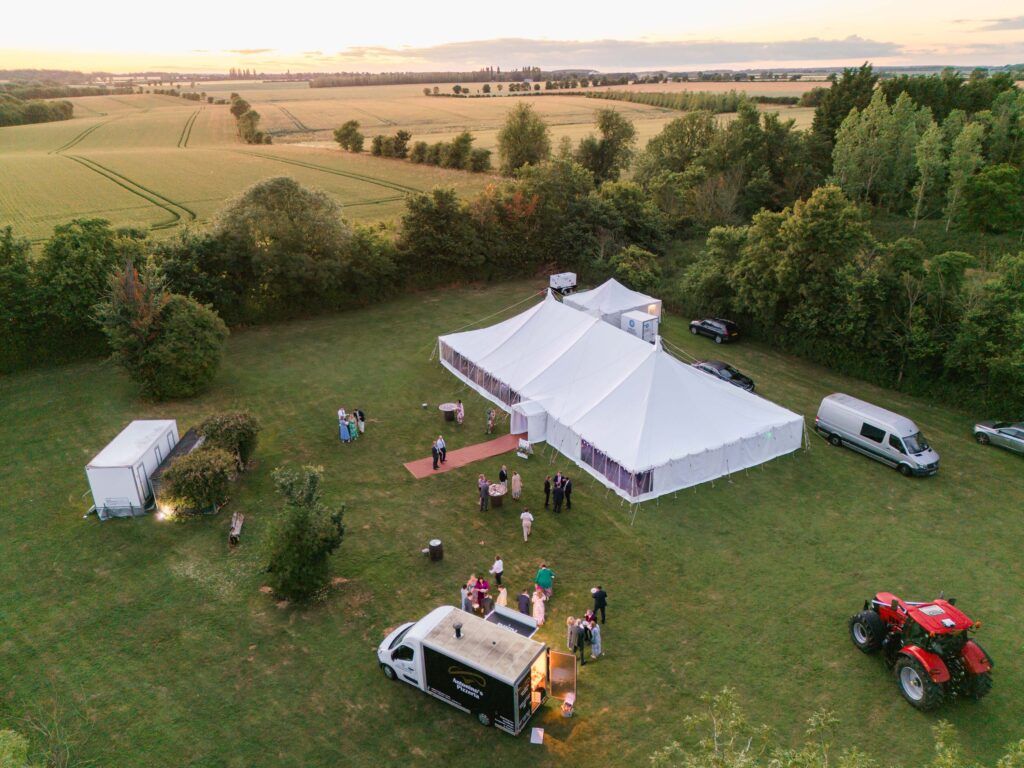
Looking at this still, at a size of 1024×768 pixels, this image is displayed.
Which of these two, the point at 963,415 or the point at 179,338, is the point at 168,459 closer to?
the point at 179,338

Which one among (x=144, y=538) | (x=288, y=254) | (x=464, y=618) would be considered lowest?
(x=144, y=538)

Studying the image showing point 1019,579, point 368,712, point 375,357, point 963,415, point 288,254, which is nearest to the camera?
point 368,712

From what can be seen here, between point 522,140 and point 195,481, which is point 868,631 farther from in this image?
point 522,140

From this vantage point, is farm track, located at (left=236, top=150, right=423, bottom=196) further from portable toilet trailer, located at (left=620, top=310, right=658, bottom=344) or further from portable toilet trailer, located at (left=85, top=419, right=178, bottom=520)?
portable toilet trailer, located at (left=85, top=419, right=178, bottom=520)

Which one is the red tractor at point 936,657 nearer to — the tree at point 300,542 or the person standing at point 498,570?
the person standing at point 498,570

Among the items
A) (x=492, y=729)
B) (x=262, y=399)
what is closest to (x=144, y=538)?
(x=262, y=399)

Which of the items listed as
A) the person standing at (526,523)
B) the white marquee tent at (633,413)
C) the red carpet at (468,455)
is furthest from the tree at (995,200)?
the person standing at (526,523)

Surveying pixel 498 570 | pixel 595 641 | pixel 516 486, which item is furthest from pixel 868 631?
pixel 516 486
